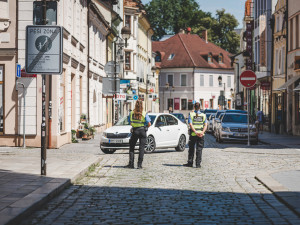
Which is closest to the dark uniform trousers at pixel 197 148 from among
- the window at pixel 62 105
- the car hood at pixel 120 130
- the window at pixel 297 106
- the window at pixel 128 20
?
the car hood at pixel 120 130

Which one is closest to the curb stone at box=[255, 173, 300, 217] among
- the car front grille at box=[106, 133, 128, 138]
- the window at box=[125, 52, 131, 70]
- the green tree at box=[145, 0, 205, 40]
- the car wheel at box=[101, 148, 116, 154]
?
the car front grille at box=[106, 133, 128, 138]

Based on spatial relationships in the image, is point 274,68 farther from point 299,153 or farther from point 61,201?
point 61,201

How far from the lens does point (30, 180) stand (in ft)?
36.9

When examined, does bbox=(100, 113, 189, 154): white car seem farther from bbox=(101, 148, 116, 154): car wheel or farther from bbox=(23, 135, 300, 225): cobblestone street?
bbox=(23, 135, 300, 225): cobblestone street

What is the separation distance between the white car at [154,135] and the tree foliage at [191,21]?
206 feet

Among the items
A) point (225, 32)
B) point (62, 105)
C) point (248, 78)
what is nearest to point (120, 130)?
point (62, 105)

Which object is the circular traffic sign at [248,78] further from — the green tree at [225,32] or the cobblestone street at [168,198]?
the green tree at [225,32]

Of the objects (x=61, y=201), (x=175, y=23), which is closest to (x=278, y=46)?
(x=61, y=201)

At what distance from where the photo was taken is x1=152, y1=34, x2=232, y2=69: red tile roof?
89.5 m

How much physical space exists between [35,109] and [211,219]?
15.0 meters

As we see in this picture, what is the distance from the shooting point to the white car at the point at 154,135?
19828 mm

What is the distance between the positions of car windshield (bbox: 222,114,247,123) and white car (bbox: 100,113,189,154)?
797 cm

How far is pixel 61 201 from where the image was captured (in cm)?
950

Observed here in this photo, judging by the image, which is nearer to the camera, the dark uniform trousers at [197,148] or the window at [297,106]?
the dark uniform trousers at [197,148]
